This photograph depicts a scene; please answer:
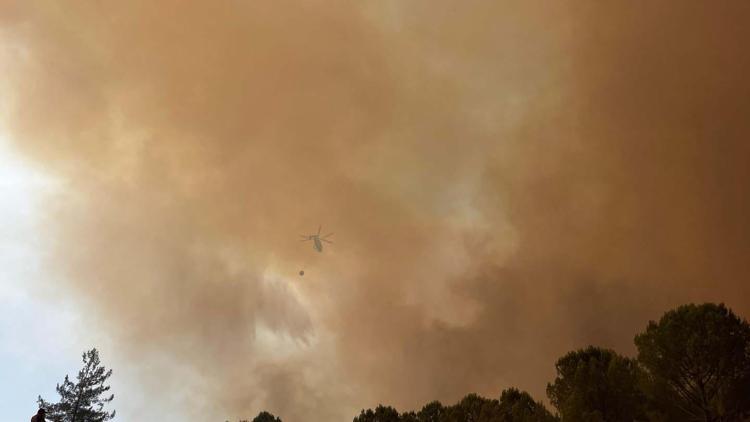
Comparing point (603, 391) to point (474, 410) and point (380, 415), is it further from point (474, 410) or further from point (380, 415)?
point (380, 415)

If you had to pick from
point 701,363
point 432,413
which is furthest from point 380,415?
point 701,363

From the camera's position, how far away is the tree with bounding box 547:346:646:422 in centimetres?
5361

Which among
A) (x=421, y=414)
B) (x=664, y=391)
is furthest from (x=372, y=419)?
(x=664, y=391)

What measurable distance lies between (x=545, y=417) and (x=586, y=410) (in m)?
8.28

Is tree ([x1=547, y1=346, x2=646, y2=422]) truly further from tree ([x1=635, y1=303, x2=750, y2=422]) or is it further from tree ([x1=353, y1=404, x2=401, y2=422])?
tree ([x1=353, y1=404, x2=401, y2=422])

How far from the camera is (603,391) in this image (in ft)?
182

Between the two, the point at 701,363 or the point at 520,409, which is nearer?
the point at 701,363

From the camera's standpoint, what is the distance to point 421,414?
79.9 meters

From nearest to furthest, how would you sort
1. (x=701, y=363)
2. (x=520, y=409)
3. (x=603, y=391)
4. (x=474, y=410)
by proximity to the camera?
(x=701, y=363), (x=603, y=391), (x=520, y=409), (x=474, y=410)

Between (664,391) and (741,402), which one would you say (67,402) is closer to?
(664,391)

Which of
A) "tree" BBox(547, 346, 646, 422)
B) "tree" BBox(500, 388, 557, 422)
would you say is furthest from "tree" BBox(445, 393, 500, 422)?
"tree" BBox(547, 346, 646, 422)

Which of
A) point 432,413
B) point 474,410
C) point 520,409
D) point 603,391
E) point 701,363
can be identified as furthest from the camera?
point 432,413

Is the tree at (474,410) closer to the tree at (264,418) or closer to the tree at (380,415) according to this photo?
the tree at (380,415)

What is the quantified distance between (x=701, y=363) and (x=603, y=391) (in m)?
9.77
